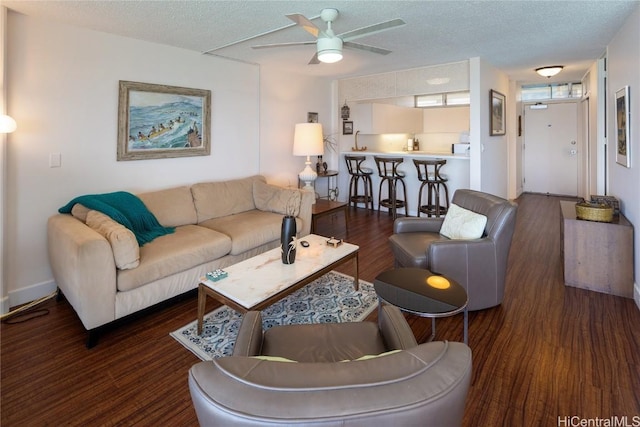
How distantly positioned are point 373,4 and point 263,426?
2.91m

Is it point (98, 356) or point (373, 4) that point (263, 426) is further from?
point (373, 4)

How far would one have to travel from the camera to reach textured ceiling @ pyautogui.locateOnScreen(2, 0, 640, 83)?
2742 mm

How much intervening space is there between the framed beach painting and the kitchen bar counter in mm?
2848

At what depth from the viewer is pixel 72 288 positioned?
239cm

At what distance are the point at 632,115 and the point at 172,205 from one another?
13.6 feet

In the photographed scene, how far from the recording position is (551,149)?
24.7 feet

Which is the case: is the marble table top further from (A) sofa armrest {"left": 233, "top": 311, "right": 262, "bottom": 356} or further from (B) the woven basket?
(B) the woven basket

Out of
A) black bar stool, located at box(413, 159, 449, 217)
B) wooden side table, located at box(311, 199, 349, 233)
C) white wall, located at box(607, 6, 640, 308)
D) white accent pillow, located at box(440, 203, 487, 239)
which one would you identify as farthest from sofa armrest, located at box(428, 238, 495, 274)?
black bar stool, located at box(413, 159, 449, 217)

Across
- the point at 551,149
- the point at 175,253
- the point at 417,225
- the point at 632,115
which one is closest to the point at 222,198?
the point at 175,253

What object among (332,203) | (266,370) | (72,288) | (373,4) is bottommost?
(72,288)

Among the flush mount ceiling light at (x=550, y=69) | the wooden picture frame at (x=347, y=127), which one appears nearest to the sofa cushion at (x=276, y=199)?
the wooden picture frame at (x=347, y=127)

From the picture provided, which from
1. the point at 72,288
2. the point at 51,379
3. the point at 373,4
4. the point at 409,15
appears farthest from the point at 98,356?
the point at 409,15

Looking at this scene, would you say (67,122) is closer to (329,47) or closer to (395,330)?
(329,47)

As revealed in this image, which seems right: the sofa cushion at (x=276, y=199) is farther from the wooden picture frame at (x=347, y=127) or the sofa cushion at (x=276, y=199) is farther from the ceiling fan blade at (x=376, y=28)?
the wooden picture frame at (x=347, y=127)
